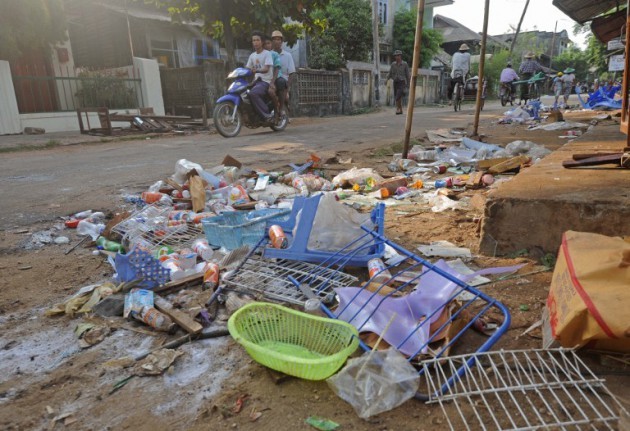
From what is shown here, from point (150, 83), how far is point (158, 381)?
42.7 feet

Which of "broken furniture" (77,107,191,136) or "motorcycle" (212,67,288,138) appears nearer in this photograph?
"motorcycle" (212,67,288,138)

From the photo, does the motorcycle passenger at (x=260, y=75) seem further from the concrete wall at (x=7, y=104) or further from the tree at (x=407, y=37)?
the tree at (x=407, y=37)

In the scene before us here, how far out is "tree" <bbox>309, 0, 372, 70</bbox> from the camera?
19688 mm

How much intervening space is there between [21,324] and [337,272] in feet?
4.31

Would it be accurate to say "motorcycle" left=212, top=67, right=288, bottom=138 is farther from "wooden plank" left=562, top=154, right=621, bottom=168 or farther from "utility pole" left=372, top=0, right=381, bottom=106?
"utility pole" left=372, top=0, right=381, bottom=106

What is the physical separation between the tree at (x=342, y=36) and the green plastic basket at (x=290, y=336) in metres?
19.2

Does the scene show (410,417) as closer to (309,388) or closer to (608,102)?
(309,388)

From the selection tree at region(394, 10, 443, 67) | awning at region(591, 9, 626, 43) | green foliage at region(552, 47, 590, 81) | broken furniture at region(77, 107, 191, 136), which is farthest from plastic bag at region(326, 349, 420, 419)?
green foliage at region(552, 47, 590, 81)

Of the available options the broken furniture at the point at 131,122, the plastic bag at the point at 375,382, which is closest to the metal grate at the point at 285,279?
the plastic bag at the point at 375,382

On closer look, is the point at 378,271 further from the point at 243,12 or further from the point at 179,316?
the point at 243,12

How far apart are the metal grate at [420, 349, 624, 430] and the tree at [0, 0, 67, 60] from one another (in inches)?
486

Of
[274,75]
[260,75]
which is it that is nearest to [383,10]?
[274,75]

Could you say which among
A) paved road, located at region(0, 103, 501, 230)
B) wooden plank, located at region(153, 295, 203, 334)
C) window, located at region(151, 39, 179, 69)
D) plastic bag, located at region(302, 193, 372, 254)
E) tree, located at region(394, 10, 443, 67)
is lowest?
wooden plank, located at region(153, 295, 203, 334)

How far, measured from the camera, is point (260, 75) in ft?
26.8
